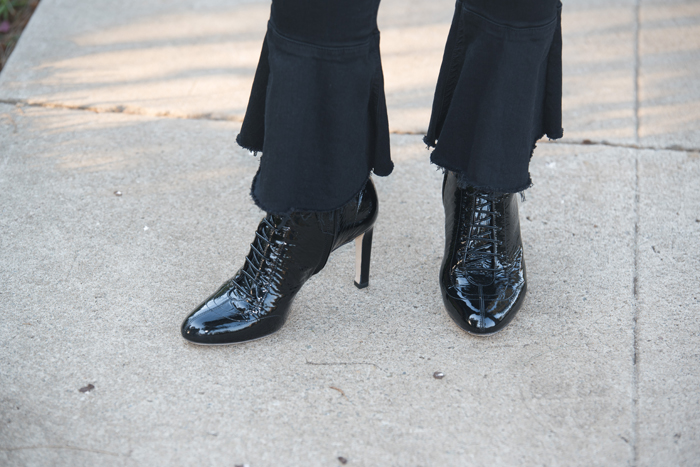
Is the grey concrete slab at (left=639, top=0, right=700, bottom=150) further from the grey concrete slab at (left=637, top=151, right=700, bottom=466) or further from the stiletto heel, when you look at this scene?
the stiletto heel

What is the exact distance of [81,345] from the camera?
1.45 meters

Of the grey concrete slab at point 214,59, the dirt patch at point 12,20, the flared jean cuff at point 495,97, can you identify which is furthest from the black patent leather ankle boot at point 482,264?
the dirt patch at point 12,20

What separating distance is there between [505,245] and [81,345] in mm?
1116

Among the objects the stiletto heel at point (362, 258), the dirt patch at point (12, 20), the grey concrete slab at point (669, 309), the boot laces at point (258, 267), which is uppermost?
the dirt patch at point (12, 20)

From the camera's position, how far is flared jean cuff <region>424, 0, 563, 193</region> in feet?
4.14

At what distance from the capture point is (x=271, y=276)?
55.5 inches

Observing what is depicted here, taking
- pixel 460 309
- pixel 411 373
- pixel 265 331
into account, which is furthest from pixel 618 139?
pixel 265 331

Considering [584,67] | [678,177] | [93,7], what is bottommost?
[678,177]

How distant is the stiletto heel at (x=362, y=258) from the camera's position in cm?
154

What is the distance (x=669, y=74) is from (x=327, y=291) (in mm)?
1839

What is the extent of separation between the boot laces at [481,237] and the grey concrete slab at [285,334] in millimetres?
163

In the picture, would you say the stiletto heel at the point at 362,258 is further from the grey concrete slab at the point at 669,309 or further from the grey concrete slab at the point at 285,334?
the grey concrete slab at the point at 669,309

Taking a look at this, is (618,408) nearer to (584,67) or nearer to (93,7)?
(584,67)

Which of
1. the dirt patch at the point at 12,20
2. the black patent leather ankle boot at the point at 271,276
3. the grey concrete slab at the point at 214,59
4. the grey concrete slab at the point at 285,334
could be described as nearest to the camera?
the grey concrete slab at the point at 285,334
